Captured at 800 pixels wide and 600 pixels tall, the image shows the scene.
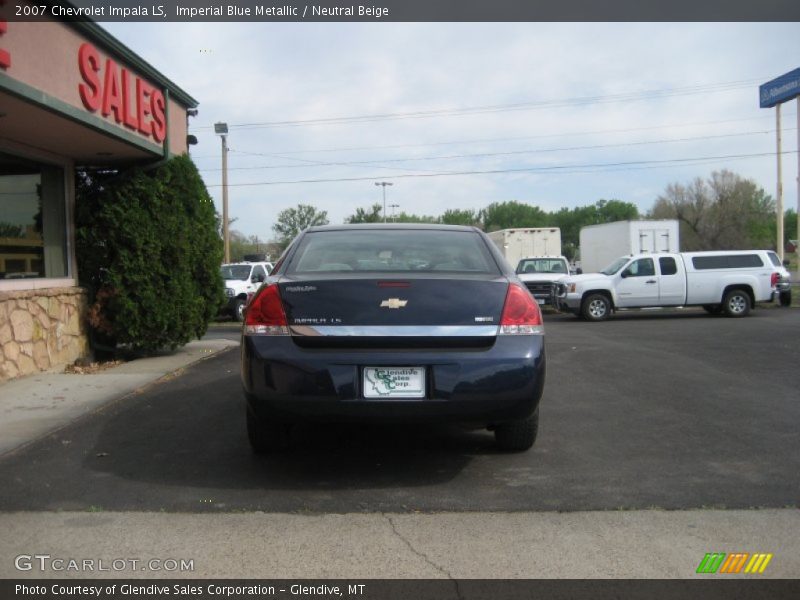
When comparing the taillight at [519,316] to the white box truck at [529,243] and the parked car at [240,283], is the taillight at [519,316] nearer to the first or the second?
the parked car at [240,283]

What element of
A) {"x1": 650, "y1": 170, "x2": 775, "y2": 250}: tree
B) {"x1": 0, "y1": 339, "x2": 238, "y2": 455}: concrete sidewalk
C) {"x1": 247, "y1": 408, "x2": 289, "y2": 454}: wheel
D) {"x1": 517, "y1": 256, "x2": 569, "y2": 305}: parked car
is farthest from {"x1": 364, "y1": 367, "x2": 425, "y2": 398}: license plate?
{"x1": 650, "y1": 170, "x2": 775, "y2": 250}: tree

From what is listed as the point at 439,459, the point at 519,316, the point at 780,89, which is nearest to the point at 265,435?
the point at 439,459

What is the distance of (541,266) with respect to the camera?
73.1ft

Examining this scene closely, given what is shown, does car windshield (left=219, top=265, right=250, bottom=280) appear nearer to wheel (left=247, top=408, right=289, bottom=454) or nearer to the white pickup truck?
the white pickup truck

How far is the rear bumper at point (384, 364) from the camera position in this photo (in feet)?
13.3

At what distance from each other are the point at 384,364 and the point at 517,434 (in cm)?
142

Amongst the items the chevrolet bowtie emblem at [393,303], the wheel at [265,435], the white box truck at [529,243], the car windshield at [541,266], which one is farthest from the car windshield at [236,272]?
the chevrolet bowtie emblem at [393,303]

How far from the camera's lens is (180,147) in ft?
34.4

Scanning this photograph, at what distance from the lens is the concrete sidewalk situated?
581 centimetres

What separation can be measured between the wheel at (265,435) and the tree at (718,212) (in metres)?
54.7

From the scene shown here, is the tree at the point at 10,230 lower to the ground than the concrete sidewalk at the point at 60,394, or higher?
higher

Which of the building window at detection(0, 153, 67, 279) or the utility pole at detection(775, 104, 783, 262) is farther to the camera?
the utility pole at detection(775, 104, 783, 262)

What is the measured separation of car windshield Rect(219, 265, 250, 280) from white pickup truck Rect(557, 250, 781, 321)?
8.93m
